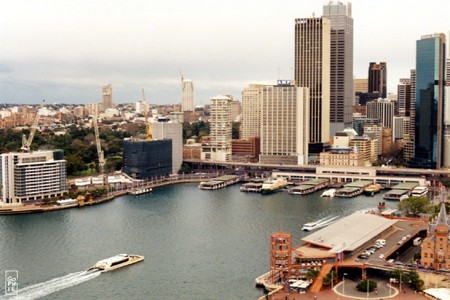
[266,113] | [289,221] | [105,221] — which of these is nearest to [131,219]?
[105,221]

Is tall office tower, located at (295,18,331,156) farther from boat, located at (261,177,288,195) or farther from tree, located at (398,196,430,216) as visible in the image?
tree, located at (398,196,430,216)

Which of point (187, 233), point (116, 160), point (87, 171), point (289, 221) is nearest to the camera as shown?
point (187, 233)

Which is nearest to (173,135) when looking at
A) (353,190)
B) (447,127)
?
(353,190)

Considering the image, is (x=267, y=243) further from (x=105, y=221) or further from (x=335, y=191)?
(x=335, y=191)

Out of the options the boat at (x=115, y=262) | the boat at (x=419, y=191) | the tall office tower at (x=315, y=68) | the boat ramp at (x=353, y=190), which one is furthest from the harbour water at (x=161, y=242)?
the tall office tower at (x=315, y=68)

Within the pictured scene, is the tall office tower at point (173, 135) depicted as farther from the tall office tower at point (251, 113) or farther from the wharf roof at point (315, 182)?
the tall office tower at point (251, 113)

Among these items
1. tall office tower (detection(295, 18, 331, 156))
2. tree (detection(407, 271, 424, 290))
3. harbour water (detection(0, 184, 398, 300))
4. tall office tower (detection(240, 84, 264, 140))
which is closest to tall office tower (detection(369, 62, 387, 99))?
tall office tower (detection(240, 84, 264, 140))

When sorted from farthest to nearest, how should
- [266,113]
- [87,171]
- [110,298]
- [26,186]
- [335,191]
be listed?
[266,113], [87,171], [335,191], [26,186], [110,298]
